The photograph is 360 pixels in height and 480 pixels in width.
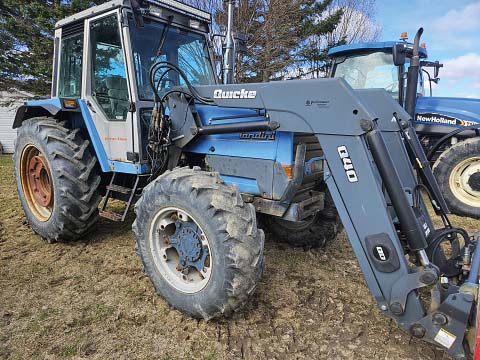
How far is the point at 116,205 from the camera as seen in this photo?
18.8ft

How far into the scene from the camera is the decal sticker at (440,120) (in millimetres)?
5973

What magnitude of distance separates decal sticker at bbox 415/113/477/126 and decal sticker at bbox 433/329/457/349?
16.5ft

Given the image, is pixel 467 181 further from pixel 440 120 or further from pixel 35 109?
pixel 35 109

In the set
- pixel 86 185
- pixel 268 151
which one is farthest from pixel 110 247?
pixel 268 151

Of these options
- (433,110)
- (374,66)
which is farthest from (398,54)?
(433,110)

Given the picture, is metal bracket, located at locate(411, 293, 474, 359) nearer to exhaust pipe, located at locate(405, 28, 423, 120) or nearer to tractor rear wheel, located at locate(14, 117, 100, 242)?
tractor rear wheel, located at locate(14, 117, 100, 242)

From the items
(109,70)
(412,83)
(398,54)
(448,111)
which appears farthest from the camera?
(448,111)

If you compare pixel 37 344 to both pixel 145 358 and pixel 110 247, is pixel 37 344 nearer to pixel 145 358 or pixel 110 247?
pixel 145 358

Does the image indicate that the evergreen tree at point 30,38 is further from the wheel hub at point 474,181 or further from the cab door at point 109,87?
the wheel hub at point 474,181

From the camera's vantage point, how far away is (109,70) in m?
3.61

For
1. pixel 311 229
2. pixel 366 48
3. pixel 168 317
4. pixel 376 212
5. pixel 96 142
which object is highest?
pixel 366 48

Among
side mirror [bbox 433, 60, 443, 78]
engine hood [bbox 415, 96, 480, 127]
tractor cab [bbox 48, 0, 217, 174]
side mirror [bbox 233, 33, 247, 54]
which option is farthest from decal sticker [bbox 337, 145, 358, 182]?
side mirror [bbox 433, 60, 443, 78]

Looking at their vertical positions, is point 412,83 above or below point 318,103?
above

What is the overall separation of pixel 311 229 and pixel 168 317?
1810 millimetres
